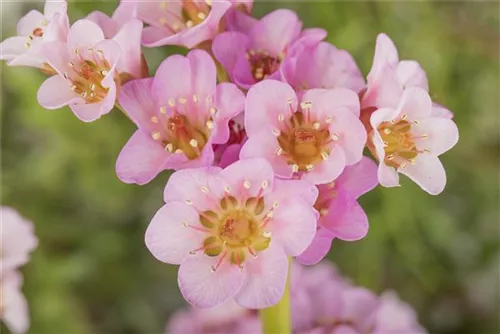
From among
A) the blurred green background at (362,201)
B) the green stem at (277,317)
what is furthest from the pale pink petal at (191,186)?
the blurred green background at (362,201)

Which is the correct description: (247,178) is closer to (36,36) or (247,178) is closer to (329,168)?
(329,168)

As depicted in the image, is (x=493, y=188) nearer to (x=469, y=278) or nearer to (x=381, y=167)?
(x=469, y=278)

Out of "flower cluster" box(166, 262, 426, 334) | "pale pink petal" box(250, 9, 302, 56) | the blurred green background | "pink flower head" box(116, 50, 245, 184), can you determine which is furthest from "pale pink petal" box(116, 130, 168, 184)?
the blurred green background

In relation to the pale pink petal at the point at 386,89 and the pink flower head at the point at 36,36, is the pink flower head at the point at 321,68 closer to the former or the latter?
the pale pink petal at the point at 386,89

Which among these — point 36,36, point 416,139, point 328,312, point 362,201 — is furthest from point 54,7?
point 362,201

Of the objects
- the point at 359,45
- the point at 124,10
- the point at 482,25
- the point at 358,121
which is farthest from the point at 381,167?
the point at 482,25

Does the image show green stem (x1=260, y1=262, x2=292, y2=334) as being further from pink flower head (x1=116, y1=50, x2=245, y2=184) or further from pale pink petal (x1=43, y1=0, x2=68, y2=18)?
pale pink petal (x1=43, y1=0, x2=68, y2=18)
